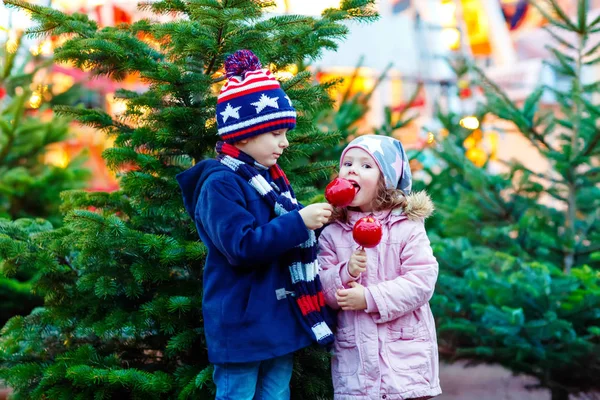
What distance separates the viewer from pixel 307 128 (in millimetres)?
3477

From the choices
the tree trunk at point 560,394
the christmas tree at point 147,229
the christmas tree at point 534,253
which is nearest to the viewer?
the christmas tree at point 147,229


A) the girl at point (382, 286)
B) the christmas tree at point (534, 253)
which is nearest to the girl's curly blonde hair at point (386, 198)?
the girl at point (382, 286)

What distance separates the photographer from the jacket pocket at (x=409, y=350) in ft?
8.87

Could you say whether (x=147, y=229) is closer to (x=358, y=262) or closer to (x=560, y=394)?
(x=358, y=262)

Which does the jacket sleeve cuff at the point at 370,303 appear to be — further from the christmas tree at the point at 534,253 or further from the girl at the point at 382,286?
the christmas tree at the point at 534,253

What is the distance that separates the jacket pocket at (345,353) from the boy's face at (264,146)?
0.79 m

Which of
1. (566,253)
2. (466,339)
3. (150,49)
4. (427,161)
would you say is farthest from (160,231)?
(427,161)

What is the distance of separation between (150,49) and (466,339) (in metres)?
3.18

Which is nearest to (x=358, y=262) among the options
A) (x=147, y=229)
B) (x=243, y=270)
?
(x=243, y=270)

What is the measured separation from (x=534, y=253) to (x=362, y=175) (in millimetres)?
2919

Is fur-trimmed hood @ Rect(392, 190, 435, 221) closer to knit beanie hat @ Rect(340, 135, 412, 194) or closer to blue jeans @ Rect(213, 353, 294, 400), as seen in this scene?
knit beanie hat @ Rect(340, 135, 412, 194)

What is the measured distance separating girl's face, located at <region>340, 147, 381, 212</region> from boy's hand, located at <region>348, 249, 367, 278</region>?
265 millimetres

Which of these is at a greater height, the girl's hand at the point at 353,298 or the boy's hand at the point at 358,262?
the boy's hand at the point at 358,262

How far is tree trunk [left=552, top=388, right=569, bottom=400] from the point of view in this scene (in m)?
4.80
